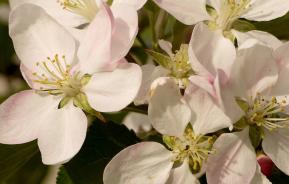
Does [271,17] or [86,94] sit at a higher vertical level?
[271,17]

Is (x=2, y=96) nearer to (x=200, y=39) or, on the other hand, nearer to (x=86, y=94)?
(x=86, y=94)

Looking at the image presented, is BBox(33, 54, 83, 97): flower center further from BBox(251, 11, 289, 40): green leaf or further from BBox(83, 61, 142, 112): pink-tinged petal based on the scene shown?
BBox(251, 11, 289, 40): green leaf

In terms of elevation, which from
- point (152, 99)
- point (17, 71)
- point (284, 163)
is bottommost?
point (17, 71)

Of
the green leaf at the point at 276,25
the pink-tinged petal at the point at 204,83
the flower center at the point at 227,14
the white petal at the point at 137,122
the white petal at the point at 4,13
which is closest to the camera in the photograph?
the pink-tinged petal at the point at 204,83

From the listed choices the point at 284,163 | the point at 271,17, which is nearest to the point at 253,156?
the point at 284,163

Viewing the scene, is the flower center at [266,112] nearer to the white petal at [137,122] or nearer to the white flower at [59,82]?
the white flower at [59,82]

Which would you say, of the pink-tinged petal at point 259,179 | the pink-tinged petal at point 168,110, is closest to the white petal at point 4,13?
the pink-tinged petal at point 168,110

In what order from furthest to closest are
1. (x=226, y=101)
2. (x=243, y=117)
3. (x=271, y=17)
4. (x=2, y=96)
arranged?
(x=2, y=96) → (x=271, y=17) → (x=243, y=117) → (x=226, y=101)
